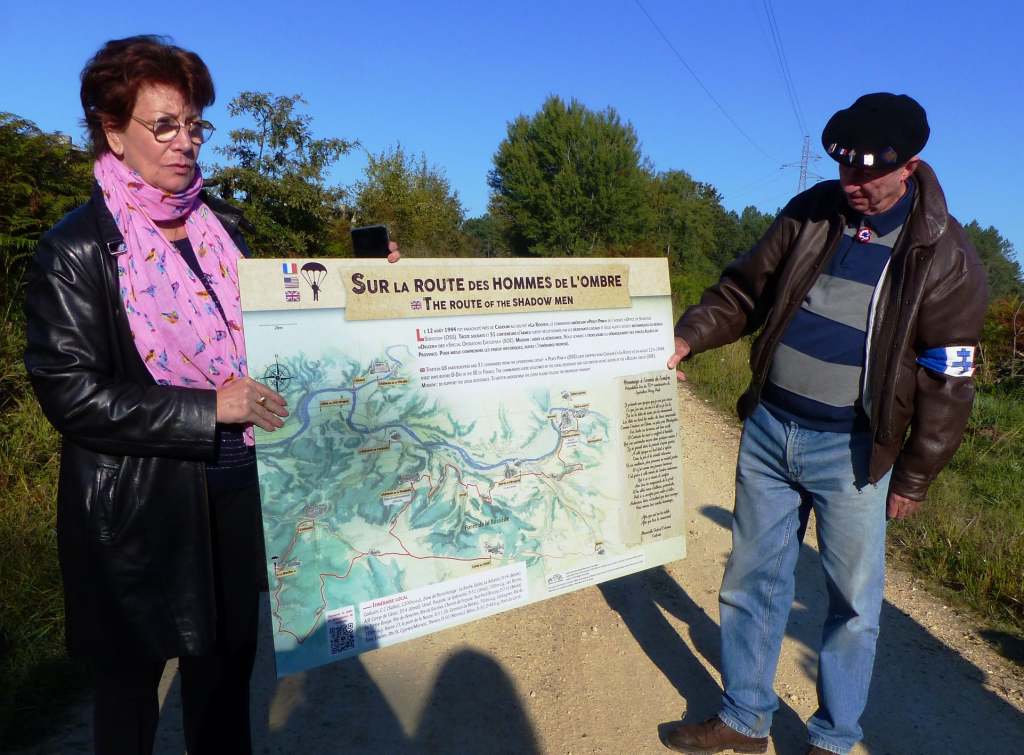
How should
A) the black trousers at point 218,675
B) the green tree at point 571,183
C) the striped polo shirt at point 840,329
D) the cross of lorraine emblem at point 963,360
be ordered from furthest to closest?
1. the green tree at point 571,183
2. the striped polo shirt at point 840,329
3. the cross of lorraine emblem at point 963,360
4. the black trousers at point 218,675

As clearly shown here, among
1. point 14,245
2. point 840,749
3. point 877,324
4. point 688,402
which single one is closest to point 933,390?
point 877,324

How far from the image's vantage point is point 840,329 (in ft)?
8.50

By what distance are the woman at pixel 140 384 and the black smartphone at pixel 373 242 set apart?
1.58 ft

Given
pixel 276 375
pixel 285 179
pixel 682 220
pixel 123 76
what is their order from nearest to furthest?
pixel 123 76
pixel 276 375
pixel 285 179
pixel 682 220

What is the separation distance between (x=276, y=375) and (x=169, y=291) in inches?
14.8

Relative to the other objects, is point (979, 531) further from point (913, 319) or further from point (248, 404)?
point (248, 404)

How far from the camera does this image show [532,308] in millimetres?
2695

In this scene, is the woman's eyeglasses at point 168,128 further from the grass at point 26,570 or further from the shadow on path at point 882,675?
the shadow on path at point 882,675

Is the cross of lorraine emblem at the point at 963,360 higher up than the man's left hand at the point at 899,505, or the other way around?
the cross of lorraine emblem at the point at 963,360

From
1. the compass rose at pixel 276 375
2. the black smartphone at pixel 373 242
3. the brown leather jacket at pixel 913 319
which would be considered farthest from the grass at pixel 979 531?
the compass rose at pixel 276 375

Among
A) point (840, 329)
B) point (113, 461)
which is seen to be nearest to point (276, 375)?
point (113, 461)

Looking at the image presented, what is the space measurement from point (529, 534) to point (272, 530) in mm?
990

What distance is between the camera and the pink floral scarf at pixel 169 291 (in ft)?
6.42

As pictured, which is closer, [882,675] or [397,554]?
[397,554]
